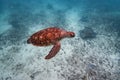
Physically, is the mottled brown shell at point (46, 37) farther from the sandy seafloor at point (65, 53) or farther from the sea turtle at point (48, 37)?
the sandy seafloor at point (65, 53)

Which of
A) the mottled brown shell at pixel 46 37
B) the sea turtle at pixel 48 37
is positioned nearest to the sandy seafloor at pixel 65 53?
the sea turtle at pixel 48 37

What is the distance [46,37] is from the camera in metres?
6.13

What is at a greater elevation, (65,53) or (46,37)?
(46,37)

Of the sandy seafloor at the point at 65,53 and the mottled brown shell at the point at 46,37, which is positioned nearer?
the mottled brown shell at the point at 46,37

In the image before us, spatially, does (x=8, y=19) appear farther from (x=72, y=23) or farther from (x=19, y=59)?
(x=19, y=59)

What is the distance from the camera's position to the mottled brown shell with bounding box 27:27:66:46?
612 centimetres

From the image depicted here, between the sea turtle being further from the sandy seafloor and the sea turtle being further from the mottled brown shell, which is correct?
the sandy seafloor

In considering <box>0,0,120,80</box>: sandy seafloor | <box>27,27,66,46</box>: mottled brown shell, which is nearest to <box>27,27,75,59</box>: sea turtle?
<box>27,27,66,46</box>: mottled brown shell

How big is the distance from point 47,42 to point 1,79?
7913mm

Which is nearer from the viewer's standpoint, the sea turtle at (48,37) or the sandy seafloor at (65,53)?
the sea turtle at (48,37)

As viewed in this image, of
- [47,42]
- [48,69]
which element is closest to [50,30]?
[47,42]

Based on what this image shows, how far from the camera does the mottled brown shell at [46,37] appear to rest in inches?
241

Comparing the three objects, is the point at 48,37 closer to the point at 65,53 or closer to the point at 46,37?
the point at 46,37

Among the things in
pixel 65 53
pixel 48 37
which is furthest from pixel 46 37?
pixel 65 53
